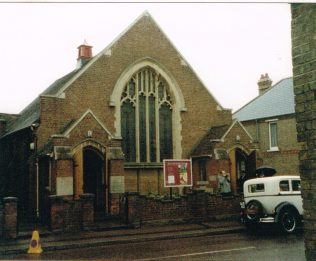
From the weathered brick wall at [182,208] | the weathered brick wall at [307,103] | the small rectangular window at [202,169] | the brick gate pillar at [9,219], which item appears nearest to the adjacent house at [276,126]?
the small rectangular window at [202,169]

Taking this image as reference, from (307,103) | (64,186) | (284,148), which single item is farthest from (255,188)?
(284,148)

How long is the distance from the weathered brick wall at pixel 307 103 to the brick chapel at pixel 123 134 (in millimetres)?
12018

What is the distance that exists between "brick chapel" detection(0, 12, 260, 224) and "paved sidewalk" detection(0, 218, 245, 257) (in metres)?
2.31

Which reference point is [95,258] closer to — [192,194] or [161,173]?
[192,194]

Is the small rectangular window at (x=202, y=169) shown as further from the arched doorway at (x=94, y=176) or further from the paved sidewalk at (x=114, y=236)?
the arched doorway at (x=94, y=176)

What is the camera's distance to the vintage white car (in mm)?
14195

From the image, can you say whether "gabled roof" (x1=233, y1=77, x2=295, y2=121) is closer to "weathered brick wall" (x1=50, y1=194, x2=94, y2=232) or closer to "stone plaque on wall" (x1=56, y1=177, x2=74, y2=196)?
"stone plaque on wall" (x1=56, y1=177, x2=74, y2=196)

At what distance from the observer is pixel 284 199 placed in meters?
14.7

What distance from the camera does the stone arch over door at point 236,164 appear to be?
2047 cm

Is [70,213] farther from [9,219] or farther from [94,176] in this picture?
[94,176]

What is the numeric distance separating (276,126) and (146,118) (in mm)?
12950

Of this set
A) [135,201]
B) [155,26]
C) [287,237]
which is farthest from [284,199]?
[155,26]

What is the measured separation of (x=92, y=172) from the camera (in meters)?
18.6

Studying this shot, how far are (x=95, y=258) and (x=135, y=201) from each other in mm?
5741
